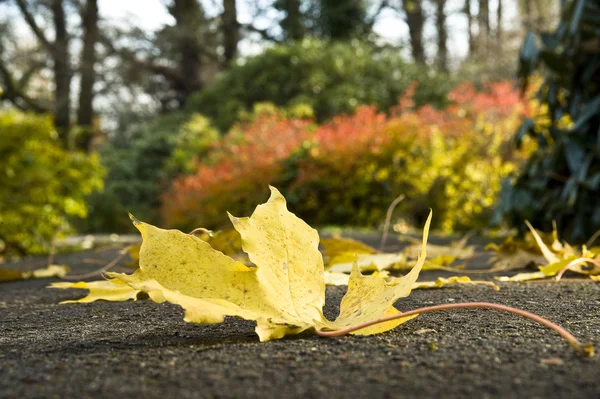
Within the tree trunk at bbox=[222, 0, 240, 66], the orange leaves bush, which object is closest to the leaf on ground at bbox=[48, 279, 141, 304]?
the orange leaves bush

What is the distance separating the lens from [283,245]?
811 millimetres

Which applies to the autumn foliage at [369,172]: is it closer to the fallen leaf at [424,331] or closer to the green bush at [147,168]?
the green bush at [147,168]

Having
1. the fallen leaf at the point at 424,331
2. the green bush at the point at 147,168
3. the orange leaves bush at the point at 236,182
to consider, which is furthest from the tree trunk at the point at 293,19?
the fallen leaf at the point at 424,331

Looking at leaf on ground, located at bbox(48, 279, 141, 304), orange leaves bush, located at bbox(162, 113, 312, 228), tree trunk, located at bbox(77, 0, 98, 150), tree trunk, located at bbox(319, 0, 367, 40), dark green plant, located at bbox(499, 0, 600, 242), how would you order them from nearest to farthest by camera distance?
leaf on ground, located at bbox(48, 279, 141, 304) → dark green plant, located at bbox(499, 0, 600, 242) → orange leaves bush, located at bbox(162, 113, 312, 228) → tree trunk, located at bbox(77, 0, 98, 150) → tree trunk, located at bbox(319, 0, 367, 40)

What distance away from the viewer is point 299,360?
0.69 meters

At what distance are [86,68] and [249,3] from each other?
565 centimetres

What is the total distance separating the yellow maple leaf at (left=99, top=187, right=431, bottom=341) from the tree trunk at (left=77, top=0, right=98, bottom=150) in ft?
36.2

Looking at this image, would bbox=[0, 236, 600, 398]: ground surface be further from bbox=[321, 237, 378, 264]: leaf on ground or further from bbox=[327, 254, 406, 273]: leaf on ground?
bbox=[321, 237, 378, 264]: leaf on ground

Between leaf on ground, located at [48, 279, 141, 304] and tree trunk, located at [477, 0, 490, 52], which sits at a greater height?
tree trunk, located at [477, 0, 490, 52]

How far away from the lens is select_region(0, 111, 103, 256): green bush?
416 cm

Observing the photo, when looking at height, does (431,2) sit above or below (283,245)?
above

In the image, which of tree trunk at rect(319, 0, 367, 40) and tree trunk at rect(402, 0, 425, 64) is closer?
tree trunk at rect(319, 0, 367, 40)

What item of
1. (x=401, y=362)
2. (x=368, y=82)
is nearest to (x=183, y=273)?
(x=401, y=362)

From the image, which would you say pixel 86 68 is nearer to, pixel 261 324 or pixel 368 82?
pixel 368 82
